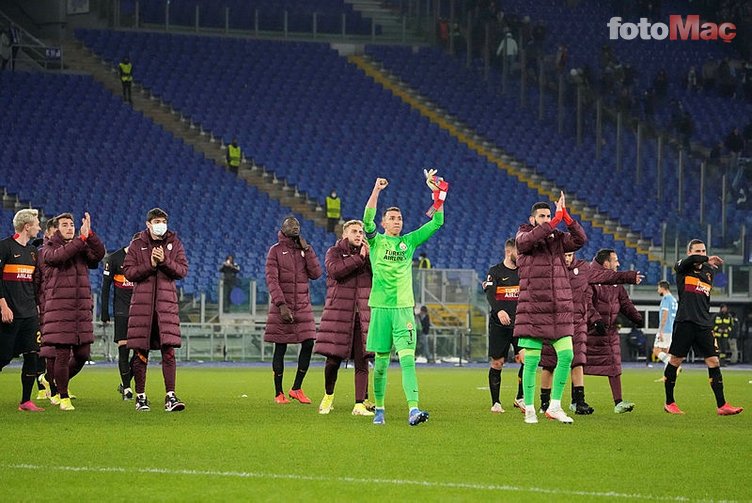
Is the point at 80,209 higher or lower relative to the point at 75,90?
lower

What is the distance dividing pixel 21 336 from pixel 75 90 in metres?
27.6

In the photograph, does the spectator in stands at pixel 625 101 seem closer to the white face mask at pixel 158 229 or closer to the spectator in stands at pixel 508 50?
the spectator in stands at pixel 508 50

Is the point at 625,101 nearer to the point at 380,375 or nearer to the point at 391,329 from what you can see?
the point at 380,375

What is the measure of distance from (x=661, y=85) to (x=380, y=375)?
3356cm

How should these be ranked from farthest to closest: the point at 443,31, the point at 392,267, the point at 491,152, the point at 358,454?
the point at 443,31 → the point at 491,152 → the point at 392,267 → the point at 358,454

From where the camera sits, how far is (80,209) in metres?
36.4

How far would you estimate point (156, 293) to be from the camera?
15.1 meters

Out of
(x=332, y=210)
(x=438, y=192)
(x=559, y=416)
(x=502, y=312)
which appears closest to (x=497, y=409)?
(x=502, y=312)

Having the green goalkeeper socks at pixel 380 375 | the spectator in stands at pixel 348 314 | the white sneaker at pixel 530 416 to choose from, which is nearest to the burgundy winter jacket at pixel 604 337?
the white sneaker at pixel 530 416

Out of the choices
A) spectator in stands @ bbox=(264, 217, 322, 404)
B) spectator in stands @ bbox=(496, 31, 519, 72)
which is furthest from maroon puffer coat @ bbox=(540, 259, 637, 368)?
spectator in stands @ bbox=(496, 31, 519, 72)

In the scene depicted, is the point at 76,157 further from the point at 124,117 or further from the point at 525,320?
the point at 525,320

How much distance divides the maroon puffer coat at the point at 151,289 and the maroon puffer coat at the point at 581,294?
163 inches

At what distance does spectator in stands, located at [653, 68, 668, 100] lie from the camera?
45.3 metres

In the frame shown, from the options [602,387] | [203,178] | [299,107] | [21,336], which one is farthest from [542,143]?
[21,336]
